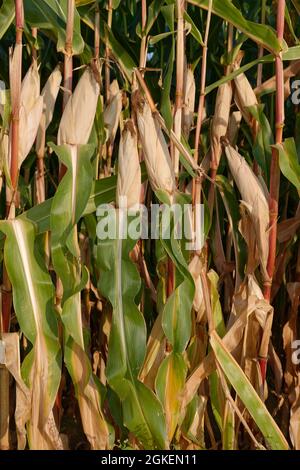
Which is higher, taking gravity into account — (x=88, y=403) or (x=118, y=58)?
(x=118, y=58)

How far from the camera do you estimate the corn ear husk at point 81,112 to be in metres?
1.45

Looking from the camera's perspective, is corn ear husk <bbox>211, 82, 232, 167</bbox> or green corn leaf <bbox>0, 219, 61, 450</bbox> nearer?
green corn leaf <bbox>0, 219, 61, 450</bbox>

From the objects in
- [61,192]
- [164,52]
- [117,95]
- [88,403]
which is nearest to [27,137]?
[61,192]

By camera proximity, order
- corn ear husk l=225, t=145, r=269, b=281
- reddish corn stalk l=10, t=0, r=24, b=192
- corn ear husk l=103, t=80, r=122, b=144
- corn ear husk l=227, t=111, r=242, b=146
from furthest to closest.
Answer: corn ear husk l=227, t=111, r=242, b=146 → corn ear husk l=103, t=80, r=122, b=144 → corn ear husk l=225, t=145, r=269, b=281 → reddish corn stalk l=10, t=0, r=24, b=192

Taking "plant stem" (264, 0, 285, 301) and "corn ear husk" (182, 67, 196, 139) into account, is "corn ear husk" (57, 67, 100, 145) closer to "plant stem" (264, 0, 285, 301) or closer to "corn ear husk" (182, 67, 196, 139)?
"corn ear husk" (182, 67, 196, 139)

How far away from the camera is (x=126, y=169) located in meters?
1.44

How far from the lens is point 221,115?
5.42ft

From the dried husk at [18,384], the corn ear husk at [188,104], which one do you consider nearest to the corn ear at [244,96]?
the corn ear husk at [188,104]

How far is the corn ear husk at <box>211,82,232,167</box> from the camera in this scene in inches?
64.9

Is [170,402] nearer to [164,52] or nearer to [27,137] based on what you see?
[27,137]

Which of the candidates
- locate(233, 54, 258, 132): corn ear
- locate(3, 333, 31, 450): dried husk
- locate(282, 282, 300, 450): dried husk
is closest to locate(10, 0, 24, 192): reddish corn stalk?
locate(3, 333, 31, 450): dried husk

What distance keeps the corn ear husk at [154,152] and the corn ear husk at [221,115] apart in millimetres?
252

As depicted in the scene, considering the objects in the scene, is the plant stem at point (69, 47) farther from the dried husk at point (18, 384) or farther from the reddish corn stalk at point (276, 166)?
the dried husk at point (18, 384)
